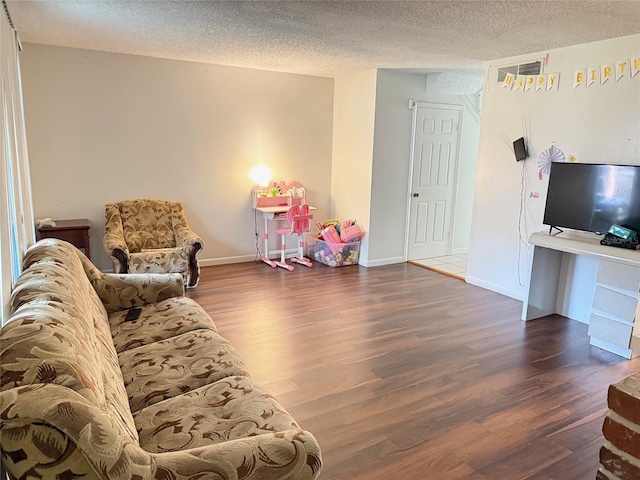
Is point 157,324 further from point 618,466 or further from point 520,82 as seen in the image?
point 520,82

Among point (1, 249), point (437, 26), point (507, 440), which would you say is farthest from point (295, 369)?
point (437, 26)

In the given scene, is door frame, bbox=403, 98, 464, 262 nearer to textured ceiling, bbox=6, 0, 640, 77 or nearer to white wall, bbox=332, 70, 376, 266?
white wall, bbox=332, 70, 376, 266

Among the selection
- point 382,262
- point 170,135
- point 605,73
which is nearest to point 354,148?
point 382,262

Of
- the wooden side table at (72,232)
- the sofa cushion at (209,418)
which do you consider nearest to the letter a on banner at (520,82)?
the sofa cushion at (209,418)

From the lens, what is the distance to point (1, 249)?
176 cm

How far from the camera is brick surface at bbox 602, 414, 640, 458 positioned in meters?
1.80

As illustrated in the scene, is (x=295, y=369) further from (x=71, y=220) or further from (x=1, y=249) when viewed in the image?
(x=71, y=220)

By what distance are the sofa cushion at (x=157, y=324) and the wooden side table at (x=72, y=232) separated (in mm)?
2154

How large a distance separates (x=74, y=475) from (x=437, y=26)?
349 cm

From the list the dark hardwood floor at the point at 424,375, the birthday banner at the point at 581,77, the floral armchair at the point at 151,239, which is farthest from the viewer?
the floral armchair at the point at 151,239

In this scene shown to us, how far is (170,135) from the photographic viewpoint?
5.25 metres

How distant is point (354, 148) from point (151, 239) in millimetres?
2793

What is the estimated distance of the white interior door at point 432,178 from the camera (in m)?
5.94

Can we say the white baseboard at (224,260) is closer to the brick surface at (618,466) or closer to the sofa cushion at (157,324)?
the sofa cushion at (157,324)
